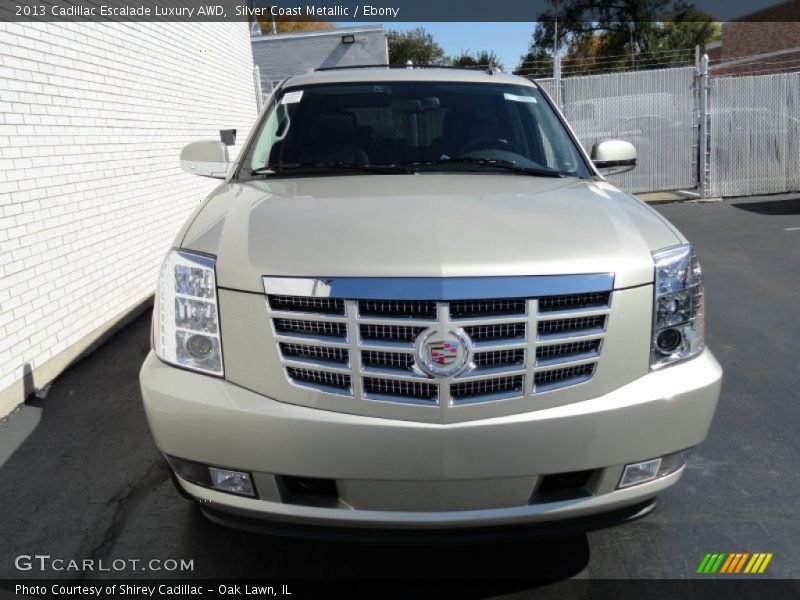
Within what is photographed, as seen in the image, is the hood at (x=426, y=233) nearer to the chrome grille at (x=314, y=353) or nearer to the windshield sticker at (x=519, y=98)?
the chrome grille at (x=314, y=353)

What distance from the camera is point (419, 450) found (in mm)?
2039

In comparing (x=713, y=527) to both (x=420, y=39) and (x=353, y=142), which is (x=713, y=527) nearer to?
(x=353, y=142)

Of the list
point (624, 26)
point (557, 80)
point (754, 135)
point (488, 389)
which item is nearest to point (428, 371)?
point (488, 389)

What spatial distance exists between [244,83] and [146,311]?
720cm

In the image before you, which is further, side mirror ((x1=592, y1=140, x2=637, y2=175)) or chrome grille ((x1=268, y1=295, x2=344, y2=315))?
side mirror ((x1=592, y1=140, x2=637, y2=175))

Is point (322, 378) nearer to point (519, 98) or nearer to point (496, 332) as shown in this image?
point (496, 332)

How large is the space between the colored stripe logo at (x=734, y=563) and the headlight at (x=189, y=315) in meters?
1.92

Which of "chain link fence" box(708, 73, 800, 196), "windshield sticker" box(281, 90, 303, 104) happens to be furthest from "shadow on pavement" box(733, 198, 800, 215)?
"windshield sticker" box(281, 90, 303, 104)

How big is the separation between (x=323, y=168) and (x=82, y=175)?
293cm

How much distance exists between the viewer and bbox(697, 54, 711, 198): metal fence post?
12.9 metres

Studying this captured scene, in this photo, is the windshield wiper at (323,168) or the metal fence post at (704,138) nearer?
the windshield wiper at (323,168)

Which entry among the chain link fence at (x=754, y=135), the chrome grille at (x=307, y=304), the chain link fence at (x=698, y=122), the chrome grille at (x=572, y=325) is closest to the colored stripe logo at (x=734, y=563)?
the chrome grille at (x=572, y=325)

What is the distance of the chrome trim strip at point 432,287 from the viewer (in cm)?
202

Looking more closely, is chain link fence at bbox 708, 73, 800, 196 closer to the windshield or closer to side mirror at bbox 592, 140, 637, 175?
side mirror at bbox 592, 140, 637, 175
